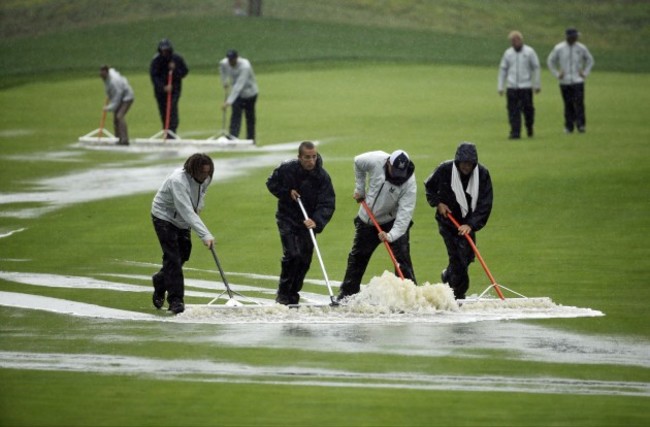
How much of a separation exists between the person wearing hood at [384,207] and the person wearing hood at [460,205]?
405 millimetres

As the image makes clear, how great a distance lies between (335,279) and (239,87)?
46.7 feet

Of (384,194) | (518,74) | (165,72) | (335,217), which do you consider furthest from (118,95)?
(384,194)

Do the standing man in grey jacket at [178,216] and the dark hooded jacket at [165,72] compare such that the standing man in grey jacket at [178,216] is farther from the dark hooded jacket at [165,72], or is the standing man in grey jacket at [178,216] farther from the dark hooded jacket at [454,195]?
the dark hooded jacket at [165,72]

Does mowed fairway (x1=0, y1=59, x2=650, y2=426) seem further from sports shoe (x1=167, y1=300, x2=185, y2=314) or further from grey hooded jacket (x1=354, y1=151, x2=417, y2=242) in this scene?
grey hooded jacket (x1=354, y1=151, x2=417, y2=242)

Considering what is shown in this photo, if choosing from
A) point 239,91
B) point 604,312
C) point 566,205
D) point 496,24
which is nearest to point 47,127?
point 239,91

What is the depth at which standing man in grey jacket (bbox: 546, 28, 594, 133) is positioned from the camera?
33.2 metres

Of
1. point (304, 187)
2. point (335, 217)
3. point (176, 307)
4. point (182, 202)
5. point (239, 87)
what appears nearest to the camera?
point (182, 202)

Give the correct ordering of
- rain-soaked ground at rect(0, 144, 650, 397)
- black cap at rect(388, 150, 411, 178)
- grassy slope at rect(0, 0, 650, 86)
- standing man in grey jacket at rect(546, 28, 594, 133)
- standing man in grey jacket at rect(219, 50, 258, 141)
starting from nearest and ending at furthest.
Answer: rain-soaked ground at rect(0, 144, 650, 397), black cap at rect(388, 150, 411, 178), standing man in grey jacket at rect(546, 28, 594, 133), standing man in grey jacket at rect(219, 50, 258, 141), grassy slope at rect(0, 0, 650, 86)

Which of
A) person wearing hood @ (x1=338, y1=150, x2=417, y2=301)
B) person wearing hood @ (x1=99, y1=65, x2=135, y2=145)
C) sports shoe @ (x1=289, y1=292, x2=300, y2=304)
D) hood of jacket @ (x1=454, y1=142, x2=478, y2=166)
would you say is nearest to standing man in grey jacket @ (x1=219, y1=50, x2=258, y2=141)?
person wearing hood @ (x1=99, y1=65, x2=135, y2=145)

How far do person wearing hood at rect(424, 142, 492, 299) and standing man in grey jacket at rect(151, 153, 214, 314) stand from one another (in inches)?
102

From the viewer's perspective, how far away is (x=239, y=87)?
33.6 metres

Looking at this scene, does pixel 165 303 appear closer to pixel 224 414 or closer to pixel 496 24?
pixel 224 414

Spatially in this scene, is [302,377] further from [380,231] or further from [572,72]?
[572,72]

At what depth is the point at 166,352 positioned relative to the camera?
14367 mm
